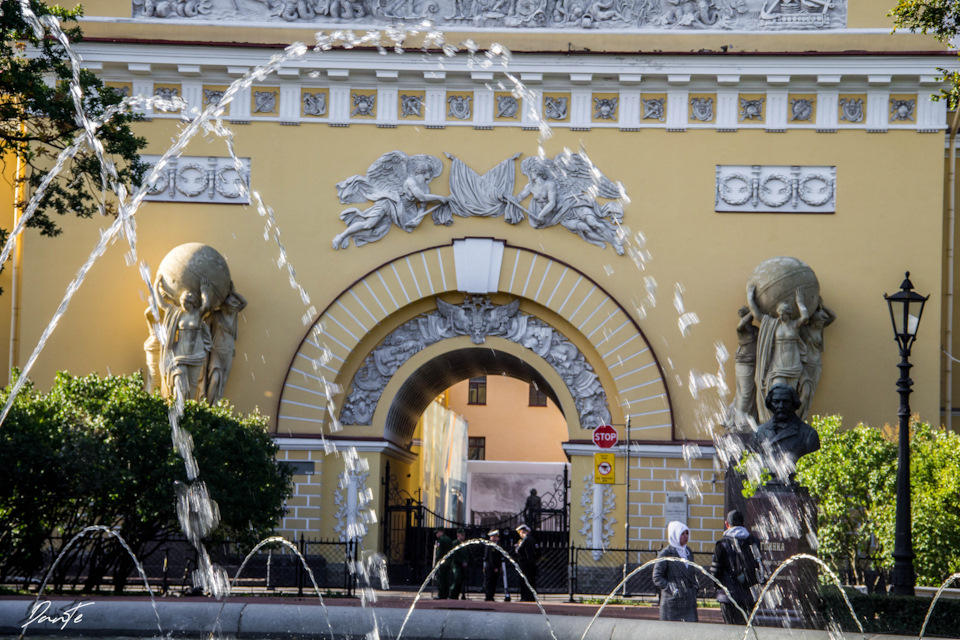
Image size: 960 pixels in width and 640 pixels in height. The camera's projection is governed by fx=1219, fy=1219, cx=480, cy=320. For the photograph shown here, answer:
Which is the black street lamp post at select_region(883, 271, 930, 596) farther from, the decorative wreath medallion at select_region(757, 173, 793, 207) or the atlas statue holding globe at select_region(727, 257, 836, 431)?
the decorative wreath medallion at select_region(757, 173, 793, 207)

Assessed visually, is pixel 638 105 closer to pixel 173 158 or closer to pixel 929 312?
pixel 929 312

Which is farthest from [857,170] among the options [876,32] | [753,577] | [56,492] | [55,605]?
[55,605]

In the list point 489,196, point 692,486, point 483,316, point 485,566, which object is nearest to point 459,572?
point 485,566

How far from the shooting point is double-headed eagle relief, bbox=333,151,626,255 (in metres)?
22.2

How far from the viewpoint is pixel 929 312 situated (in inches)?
864

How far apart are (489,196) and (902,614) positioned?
1190 cm

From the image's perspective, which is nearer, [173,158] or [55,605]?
[55,605]

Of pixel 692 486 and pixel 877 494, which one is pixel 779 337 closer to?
pixel 692 486

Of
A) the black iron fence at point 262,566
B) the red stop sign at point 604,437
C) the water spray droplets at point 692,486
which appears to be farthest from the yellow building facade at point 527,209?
the red stop sign at point 604,437

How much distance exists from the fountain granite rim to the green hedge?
13.4 ft

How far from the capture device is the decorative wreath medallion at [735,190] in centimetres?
2219

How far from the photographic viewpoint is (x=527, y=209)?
2223 centimetres

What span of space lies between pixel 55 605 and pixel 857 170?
16.6m

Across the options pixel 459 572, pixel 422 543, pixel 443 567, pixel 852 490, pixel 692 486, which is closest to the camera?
pixel 852 490
